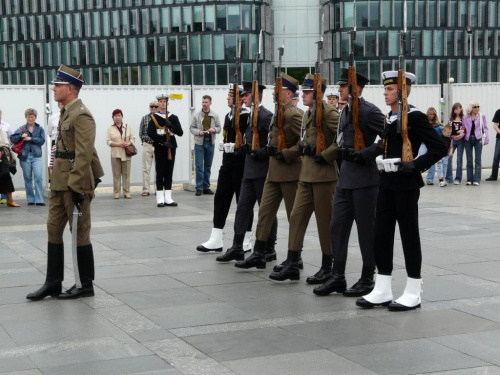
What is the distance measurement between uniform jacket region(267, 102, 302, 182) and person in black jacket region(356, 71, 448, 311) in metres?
1.79

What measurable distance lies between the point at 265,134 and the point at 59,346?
14.4ft

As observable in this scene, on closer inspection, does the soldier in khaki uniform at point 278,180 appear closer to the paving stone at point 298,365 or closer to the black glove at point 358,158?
the black glove at point 358,158

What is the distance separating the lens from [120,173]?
18.6 meters

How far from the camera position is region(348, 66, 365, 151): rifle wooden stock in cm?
803

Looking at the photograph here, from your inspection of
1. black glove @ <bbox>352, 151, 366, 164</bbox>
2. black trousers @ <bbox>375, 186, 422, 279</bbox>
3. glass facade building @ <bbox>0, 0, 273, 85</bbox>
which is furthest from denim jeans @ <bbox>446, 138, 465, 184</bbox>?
glass facade building @ <bbox>0, 0, 273, 85</bbox>

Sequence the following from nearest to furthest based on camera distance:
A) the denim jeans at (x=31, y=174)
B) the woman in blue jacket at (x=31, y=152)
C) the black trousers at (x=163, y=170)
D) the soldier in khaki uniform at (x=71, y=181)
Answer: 1. the soldier in khaki uniform at (x=71, y=181)
2. the black trousers at (x=163, y=170)
3. the woman in blue jacket at (x=31, y=152)
4. the denim jeans at (x=31, y=174)

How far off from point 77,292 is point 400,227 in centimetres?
295

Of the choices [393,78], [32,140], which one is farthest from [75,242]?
[32,140]

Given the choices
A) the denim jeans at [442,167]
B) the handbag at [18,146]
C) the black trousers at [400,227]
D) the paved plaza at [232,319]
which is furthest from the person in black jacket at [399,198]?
the denim jeans at [442,167]

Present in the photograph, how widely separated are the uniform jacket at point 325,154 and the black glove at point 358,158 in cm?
53

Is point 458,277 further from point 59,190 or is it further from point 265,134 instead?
point 59,190

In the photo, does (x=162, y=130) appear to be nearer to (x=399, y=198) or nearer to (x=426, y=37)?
(x=399, y=198)

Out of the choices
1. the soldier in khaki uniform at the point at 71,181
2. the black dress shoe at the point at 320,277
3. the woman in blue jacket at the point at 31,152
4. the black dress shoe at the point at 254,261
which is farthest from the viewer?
the woman in blue jacket at the point at 31,152

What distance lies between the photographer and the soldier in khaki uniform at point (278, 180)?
370 inches
